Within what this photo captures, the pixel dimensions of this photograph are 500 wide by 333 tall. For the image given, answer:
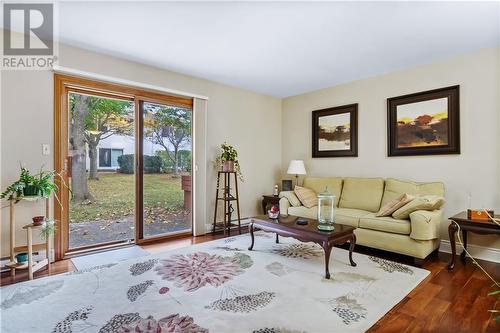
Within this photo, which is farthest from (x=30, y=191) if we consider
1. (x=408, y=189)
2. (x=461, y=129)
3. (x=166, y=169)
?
(x=461, y=129)

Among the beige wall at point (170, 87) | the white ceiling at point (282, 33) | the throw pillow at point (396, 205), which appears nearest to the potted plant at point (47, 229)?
the beige wall at point (170, 87)

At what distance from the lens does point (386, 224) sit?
3111 mm

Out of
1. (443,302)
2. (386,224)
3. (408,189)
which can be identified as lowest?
(443,302)

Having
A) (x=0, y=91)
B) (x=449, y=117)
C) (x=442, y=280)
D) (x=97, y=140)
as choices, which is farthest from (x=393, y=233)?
(x=0, y=91)

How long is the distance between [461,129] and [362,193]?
4.85 feet

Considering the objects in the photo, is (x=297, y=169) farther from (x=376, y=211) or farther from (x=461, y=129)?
(x=461, y=129)

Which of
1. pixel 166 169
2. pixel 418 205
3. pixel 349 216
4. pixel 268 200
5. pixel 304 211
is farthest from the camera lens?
pixel 268 200

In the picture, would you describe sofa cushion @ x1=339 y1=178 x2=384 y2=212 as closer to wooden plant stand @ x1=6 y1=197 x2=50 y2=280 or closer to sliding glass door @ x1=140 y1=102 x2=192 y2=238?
sliding glass door @ x1=140 y1=102 x2=192 y2=238

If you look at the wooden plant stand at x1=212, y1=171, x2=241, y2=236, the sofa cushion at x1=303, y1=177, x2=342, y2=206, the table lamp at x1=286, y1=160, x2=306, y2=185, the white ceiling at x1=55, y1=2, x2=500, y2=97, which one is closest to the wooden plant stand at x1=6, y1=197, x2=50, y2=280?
the white ceiling at x1=55, y1=2, x2=500, y2=97

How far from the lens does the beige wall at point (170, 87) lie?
2.80 metres

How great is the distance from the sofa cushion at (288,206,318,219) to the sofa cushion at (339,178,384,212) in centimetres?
58

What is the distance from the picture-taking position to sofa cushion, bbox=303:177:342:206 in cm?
430

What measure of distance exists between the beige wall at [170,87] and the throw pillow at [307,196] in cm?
111

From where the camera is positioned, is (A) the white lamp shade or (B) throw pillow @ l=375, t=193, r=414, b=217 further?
(A) the white lamp shade
